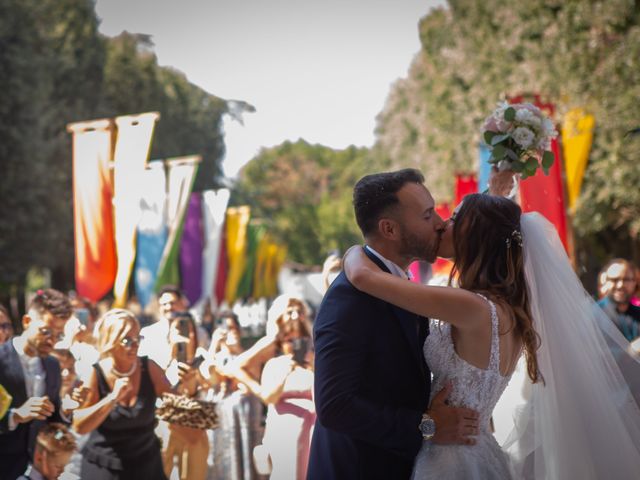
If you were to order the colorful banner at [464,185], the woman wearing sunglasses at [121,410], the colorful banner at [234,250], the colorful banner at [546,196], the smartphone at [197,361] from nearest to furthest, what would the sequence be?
1. the woman wearing sunglasses at [121,410]
2. the colorful banner at [546,196]
3. the smartphone at [197,361]
4. the colorful banner at [464,185]
5. the colorful banner at [234,250]

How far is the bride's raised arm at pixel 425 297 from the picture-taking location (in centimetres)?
353

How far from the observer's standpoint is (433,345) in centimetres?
376

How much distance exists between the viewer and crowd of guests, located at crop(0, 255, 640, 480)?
6691 mm

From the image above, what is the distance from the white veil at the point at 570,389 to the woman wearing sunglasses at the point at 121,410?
346 centimetres

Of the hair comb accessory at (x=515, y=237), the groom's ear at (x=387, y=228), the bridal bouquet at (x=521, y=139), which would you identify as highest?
the bridal bouquet at (x=521, y=139)

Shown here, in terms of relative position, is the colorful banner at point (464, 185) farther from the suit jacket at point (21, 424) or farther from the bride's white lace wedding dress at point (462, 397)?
the bride's white lace wedding dress at point (462, 397)

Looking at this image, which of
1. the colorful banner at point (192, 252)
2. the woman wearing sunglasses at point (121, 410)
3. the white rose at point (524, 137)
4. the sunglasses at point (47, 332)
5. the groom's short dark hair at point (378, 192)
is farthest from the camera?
the colorful banner at point (192, 252)

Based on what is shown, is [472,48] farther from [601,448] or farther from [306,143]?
[306,143]

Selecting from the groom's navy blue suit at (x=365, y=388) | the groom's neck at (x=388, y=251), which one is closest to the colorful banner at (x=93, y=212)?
the groom's neck at (x=388, y=251)

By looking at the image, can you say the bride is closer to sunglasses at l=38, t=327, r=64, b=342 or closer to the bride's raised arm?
the bride's raised arm

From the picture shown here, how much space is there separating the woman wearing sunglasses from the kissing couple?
328cm

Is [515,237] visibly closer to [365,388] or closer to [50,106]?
[365,388]

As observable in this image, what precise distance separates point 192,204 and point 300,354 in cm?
1968

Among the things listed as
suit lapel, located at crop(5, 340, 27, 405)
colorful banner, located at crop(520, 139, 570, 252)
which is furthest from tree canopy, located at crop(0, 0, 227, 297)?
colorful banner, located at crop(520, 139, 570, 252)
